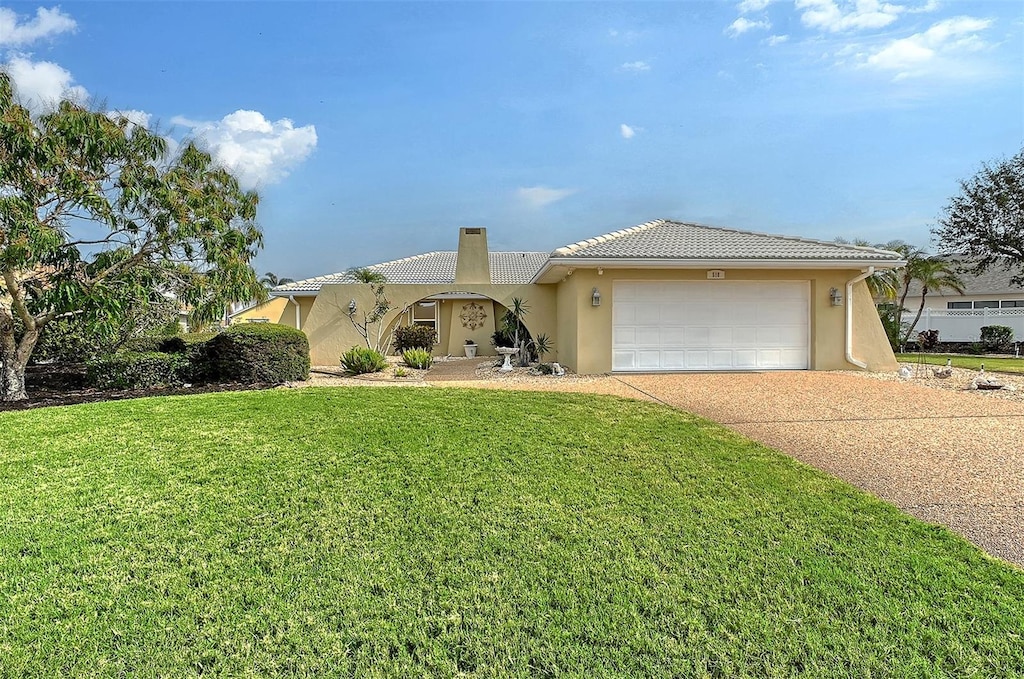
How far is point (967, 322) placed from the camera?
2580 cm

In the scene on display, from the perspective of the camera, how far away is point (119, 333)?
36.3 feet

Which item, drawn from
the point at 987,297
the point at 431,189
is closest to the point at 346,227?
the point at 431,189

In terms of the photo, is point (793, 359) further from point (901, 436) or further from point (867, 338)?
point (901, 436)

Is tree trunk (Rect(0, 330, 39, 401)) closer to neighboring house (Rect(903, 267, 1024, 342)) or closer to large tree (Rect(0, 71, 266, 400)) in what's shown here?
large tree (Rect(0, 71, 266, 400))

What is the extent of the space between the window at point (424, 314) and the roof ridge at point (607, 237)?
453 inches

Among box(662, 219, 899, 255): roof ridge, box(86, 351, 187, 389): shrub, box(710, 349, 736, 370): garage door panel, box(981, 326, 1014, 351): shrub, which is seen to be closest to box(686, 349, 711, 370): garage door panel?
box(710, 349, 736, 370): garage door panel

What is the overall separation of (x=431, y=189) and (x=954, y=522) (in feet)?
58.1

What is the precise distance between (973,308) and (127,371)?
125 ft

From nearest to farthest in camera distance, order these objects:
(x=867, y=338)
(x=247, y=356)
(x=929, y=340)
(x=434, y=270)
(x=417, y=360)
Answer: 1. (x=247, y=356)
2. (x=867, y=338)
3. (x=417, y=360)
4. (x=434, y=270)
5. (x=929, y=340)

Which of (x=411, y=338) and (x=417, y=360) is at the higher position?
(x=411, y=338)

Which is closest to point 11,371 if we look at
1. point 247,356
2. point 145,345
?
point 145,345

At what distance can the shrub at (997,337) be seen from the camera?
79.7 ft

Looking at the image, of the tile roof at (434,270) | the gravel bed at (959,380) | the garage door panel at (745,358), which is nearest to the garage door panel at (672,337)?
the garage door panel at (745,358)

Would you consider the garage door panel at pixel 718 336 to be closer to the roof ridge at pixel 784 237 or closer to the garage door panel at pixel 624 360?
the garage door panel at pixel 624 360
